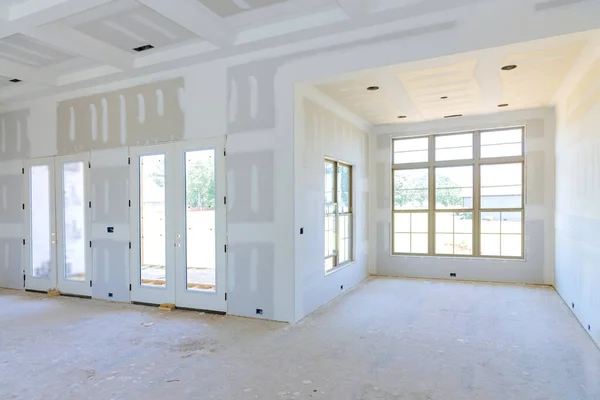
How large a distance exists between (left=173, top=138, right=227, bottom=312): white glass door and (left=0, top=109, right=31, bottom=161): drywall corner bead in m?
3.35

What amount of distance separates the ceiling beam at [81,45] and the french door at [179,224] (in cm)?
120

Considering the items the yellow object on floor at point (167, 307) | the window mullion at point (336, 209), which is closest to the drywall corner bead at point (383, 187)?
the window mullion at point (336, 209)

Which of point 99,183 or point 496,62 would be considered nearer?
point 496,62

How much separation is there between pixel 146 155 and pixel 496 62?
4647 mm

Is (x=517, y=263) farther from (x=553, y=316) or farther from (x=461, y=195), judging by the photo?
(x=553, y=316)

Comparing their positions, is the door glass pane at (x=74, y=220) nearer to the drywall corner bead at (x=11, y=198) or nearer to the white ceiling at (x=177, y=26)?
the drywall corner bead at (x=11, y=198)

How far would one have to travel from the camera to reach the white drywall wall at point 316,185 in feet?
15.4

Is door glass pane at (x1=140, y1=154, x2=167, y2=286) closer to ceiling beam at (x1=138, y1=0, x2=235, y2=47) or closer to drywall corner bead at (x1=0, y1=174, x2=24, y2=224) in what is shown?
ceiling beam at (x1=138, y1=0, x2=235, y2=47)

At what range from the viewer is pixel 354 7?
3.59 m

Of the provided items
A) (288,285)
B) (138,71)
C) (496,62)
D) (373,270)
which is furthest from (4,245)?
(496,62)

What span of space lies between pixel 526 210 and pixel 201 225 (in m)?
5.55

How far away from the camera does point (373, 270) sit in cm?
778

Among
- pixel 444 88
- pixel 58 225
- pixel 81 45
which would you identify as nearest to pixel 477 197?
pixel 444 88

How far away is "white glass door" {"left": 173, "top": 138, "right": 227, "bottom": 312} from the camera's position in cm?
496
